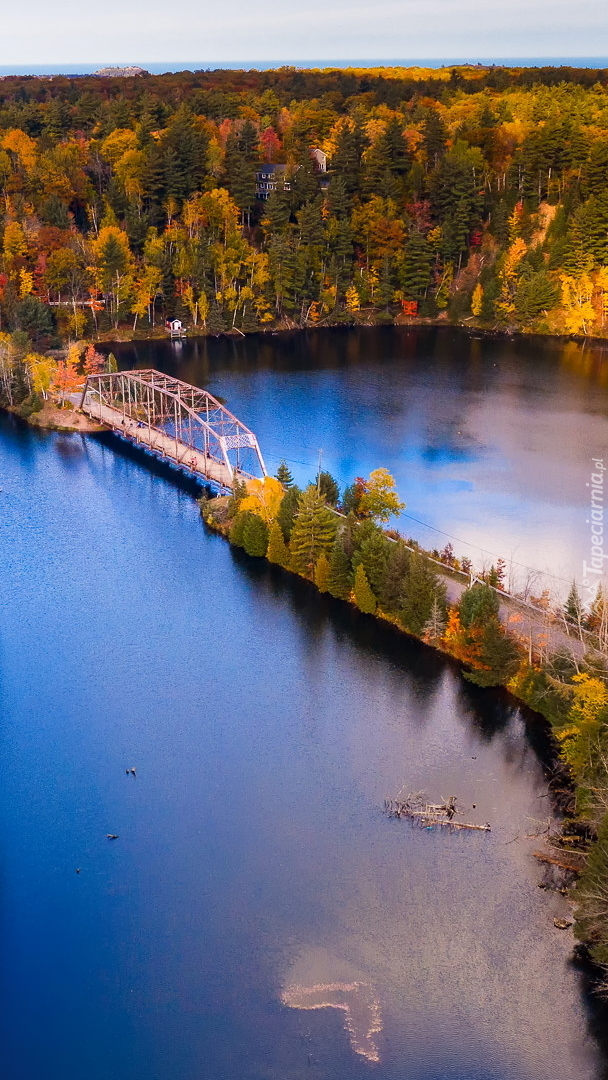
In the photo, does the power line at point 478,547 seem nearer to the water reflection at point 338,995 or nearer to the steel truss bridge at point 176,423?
the steel truss bridge at point 176,423

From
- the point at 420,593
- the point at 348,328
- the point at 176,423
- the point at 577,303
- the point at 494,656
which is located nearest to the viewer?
the point at 494,656

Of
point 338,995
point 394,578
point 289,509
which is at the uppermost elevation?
point 289,509

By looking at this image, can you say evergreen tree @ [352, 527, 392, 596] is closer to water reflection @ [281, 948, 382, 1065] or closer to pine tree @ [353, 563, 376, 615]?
pine tree @ [353, 563, 376, 615]

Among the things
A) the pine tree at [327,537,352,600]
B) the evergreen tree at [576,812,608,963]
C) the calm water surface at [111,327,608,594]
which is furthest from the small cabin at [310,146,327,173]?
the evergreen tree at [576,812,608,963]

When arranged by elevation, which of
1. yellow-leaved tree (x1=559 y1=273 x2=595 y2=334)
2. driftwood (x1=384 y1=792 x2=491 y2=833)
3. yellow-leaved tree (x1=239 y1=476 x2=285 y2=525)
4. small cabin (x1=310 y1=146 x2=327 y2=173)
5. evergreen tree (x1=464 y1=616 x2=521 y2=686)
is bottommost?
driftwood (x1=384 y1=792 x2=491 y2=833)

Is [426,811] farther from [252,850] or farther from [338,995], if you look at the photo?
[338,995]

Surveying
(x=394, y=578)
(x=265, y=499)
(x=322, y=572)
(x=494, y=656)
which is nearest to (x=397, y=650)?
(x=394, y=578)
